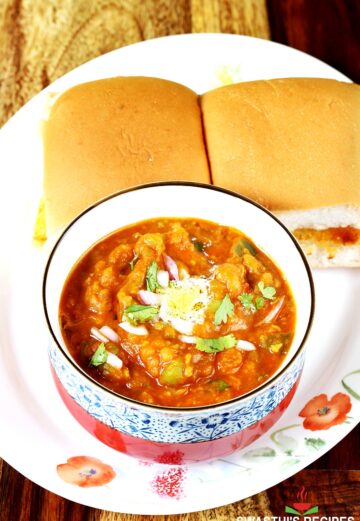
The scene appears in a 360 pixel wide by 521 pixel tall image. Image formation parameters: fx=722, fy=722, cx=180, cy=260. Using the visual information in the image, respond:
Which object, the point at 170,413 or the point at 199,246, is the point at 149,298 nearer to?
the point at 199,246

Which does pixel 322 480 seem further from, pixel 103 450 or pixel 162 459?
pixel 103 450

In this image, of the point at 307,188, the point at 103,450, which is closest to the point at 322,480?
the point at 103,450

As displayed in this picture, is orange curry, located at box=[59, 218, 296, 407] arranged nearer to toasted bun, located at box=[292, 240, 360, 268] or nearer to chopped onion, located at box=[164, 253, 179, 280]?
chopped onion, located at box=[164, 253, 179, 280]

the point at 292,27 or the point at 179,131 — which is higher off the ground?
the point at 292,27

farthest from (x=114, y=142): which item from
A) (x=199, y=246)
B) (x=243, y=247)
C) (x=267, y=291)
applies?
(x=267, y=291)

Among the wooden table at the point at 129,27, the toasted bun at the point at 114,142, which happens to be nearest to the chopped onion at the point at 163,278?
the toasted bun at the point at 114,142

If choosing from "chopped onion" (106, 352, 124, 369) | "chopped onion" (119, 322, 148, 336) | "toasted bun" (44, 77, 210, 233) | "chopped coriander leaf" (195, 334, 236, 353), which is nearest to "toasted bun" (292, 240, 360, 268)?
"toasted bun" (44, 77, 210, 233)

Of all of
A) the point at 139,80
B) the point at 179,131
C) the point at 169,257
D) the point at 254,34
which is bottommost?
the point at 169,257
